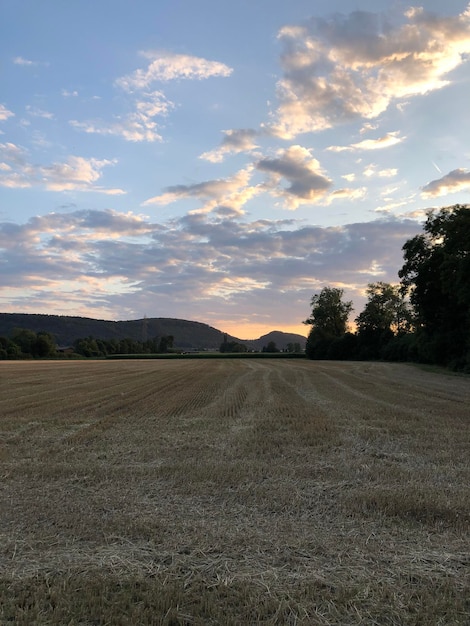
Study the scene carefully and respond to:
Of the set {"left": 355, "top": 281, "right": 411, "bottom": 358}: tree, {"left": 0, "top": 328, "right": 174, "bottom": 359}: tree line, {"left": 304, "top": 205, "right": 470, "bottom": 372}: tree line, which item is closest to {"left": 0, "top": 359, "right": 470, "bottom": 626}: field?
{"left": 304, "top": 205, "right": 470, "bottom": 372}: tree line

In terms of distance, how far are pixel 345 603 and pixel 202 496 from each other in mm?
3543

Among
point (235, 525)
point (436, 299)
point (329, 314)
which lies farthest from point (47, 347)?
point (235, 525)

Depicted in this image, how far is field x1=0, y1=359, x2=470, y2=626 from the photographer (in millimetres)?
4180

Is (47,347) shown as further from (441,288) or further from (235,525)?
(235,525)

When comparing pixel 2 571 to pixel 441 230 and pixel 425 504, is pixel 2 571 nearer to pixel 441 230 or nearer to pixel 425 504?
pixel 425 504

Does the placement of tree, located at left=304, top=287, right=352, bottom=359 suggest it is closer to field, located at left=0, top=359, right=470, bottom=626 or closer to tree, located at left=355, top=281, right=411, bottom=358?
tree, located at left=355, top=281, right=411, bottom=358

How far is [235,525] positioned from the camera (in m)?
6.10

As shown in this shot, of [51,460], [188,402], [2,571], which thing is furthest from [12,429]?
[2,571]

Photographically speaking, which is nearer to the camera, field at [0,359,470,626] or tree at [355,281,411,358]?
field at [0,359,470,626]

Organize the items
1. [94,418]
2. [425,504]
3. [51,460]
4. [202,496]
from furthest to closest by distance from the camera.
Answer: [94,418], [51,460], [202,496], [425,504]

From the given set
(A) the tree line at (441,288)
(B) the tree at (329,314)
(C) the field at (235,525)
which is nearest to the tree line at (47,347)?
(B) the tree at (329,314)

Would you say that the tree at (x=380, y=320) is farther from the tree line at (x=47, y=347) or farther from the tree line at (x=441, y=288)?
the tree line at (x=47, y=347)

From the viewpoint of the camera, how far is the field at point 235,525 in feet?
13.7

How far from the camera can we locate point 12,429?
44.2 feet
